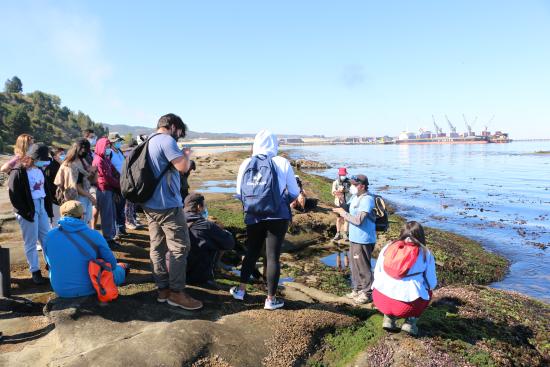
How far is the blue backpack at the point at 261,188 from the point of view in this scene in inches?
171

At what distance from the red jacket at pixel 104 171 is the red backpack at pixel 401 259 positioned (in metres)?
5.06

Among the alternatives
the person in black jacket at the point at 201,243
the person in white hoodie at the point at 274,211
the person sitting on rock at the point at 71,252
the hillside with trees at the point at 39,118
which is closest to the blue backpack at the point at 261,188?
the person in white hoodie at the point at 274,211

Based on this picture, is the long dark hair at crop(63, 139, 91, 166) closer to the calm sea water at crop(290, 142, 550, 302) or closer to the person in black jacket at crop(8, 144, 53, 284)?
the person in black jacket at crop(8, 144, 53, 284)

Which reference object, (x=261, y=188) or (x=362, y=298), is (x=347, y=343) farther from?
(x=261, y=188)

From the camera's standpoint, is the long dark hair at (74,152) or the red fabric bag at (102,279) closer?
the red fabric bag at (102,279)

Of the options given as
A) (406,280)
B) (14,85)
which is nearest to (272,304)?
(406,280)

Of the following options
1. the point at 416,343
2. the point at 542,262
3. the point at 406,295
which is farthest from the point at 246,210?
the point at 542,262

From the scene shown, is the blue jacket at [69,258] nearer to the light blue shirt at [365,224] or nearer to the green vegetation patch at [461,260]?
the light blue shirt at [365,224]

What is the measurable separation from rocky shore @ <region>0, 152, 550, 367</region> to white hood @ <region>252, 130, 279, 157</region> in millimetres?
1974

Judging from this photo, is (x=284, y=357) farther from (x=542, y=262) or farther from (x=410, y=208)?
(x=410, y=208)

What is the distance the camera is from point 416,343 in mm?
4234

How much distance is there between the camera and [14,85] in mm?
115938

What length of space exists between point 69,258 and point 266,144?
8.75ft

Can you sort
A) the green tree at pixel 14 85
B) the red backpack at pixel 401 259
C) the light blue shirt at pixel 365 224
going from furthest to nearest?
the green tree at pixel 14 85 → the light blue shirt at pixel 365 224 → the red backpack at pixel 401 259
